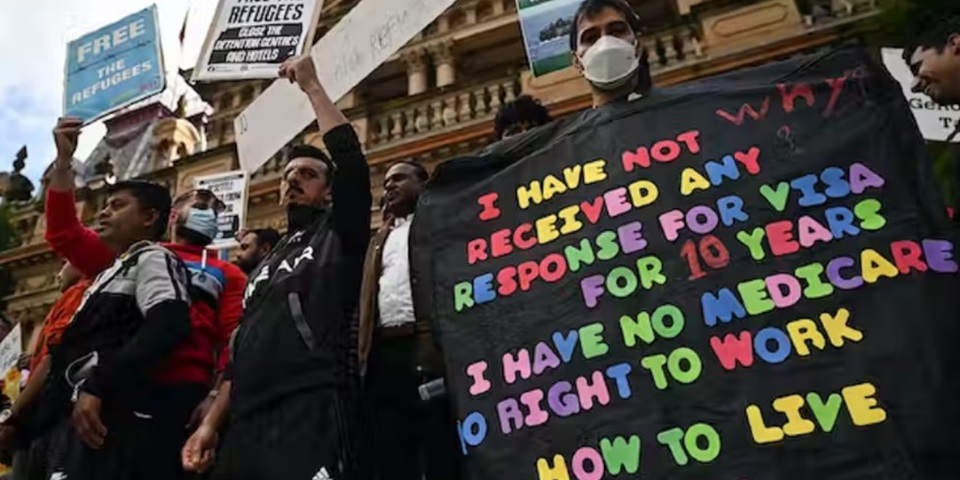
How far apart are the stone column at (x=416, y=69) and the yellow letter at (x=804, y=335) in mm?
10469

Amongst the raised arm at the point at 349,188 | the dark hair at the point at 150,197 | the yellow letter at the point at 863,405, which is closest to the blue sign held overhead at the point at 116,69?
the dark hair at the point at 150,197

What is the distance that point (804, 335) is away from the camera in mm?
1689

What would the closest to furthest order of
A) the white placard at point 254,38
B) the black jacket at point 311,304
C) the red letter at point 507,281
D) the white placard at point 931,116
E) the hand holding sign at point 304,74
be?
the red letter at point 507,281
the black jacket at point 311,304
the hand holding sign at point 304,74
the white placard at point 931,116
the white placard at point 254,38

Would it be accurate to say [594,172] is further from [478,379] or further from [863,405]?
[863,405]

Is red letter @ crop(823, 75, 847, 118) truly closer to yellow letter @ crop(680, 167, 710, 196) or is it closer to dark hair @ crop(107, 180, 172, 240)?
yellow letter @ crop(680, 167, 710, 196)

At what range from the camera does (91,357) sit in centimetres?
265

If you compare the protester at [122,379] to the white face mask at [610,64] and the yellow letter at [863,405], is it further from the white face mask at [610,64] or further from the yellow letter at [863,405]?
the yellow letter at [863,405]

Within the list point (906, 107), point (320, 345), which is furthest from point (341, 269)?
point (906, 107)

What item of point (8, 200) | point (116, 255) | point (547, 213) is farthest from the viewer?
point (8, 200)

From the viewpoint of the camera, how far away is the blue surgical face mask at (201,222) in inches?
125

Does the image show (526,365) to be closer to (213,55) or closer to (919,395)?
(919,395)

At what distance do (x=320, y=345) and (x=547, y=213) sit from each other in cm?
71

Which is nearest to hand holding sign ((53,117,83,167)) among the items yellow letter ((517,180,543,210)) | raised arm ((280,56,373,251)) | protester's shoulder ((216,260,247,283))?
protester's shoulder ((216,260,247,283))

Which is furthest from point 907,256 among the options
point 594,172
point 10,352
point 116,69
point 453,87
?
point 453,87
